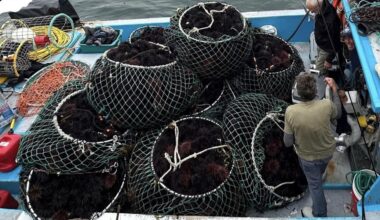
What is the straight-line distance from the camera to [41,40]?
6453 mm

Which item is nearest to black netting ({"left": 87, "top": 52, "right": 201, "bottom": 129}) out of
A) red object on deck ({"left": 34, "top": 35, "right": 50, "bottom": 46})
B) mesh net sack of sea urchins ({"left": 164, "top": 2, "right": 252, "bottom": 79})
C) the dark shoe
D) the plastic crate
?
mesh net sack of sea urchins ({"left": 164, "top": 2, "right": 252, "bottom": 79})

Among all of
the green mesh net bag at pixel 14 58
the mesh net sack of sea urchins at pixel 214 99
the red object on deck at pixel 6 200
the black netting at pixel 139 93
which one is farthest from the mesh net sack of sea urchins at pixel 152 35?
the red object on deck at pixel 6 200

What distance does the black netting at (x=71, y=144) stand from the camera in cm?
330

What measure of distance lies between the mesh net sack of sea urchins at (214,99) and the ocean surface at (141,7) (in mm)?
6310

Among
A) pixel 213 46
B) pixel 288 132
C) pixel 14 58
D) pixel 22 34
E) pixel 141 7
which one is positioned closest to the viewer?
pixel 288 132

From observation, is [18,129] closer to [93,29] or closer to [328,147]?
[93,29]

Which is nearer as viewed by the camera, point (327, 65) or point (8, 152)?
point (8, 152)

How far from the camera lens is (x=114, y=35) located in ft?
20.2

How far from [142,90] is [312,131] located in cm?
152

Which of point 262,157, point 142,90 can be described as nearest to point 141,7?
point 142,90

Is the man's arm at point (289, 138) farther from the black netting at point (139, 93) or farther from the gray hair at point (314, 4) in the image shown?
the gray hair at point (314, 4)

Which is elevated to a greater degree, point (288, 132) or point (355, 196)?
point (288, 132)

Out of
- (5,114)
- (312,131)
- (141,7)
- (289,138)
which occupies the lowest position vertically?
(141,7)

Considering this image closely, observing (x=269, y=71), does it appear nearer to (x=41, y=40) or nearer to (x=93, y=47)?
(x=93, y=47)
